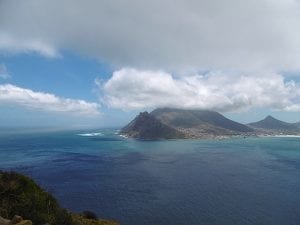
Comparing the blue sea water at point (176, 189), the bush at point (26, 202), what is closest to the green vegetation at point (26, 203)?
the bush at point (26, 202)

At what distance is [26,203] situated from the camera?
1329 inches

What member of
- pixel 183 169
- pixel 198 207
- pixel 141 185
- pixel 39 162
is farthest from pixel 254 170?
pixel 39 162

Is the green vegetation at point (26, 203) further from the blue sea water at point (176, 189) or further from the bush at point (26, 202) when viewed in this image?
the blue sea water at point (176, 189)

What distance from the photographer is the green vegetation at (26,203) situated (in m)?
32.3

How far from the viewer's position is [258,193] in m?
103

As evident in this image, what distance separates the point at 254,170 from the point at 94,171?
7448 cm

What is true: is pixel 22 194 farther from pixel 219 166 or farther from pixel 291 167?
pixel 291 167

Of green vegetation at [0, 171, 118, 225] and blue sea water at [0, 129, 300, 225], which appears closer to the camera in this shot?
green vegetation at [0, 171, 118, 225]

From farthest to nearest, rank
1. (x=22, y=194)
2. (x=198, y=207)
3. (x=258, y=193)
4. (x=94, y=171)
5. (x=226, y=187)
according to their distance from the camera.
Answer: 1. (x=94, y=171)
2. (x=226, y=187)
3. (x=258, y=193)
4. (x=198, y=207)
5. (x=22, y=194)

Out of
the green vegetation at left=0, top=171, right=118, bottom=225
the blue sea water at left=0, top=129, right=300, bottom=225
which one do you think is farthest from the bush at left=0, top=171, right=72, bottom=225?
the blue sea water at left=0, top=129, right=300, bottom=225

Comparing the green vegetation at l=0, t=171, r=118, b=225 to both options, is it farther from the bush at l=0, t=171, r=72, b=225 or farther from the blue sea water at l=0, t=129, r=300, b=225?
the blue sea water at l=0, t=129, r=300, b=225

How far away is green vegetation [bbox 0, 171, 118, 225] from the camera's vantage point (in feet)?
106

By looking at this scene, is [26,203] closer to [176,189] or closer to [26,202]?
[26,202]

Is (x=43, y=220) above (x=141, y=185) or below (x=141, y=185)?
above
